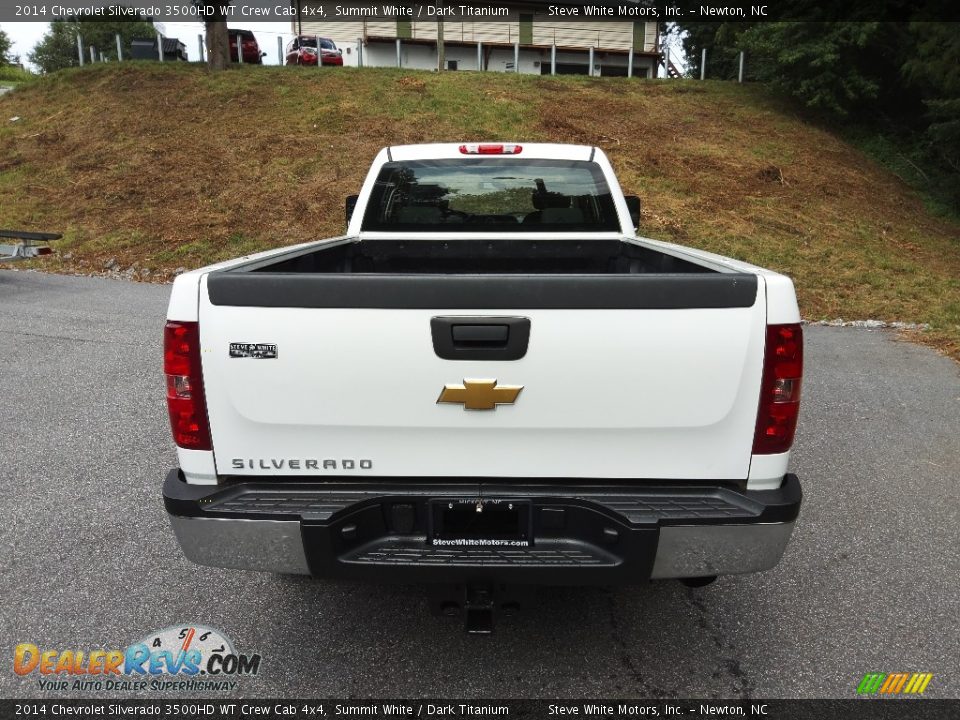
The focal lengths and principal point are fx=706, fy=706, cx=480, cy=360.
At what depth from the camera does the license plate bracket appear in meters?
2.28

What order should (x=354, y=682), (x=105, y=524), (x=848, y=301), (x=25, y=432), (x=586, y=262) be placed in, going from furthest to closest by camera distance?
(x=848, y=301) → (x=25, y=432) → (x=586, y=262) → (x=105, y=524) → (x=354, y=682)

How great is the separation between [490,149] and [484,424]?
2912mm

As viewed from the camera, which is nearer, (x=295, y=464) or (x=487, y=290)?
(x=487, y=290)

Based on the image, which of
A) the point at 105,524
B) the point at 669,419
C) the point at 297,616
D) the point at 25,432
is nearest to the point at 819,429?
the point at 669,419

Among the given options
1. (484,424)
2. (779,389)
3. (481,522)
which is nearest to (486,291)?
(484,424)

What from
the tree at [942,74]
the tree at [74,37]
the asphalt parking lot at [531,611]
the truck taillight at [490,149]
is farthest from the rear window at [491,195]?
the tree at [74,37]

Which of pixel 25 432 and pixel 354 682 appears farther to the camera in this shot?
pixel 25 432

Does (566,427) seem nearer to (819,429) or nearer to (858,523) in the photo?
(858,523)

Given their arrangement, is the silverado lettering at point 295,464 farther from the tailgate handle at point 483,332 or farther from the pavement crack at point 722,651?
the pavement crack at point 722,651

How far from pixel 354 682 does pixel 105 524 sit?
6.26 feet

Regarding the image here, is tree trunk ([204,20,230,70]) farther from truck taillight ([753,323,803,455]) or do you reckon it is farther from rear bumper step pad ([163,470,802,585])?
truck taillight ([753,323,803,455])

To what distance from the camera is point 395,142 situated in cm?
1708

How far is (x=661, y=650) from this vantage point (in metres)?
2.78

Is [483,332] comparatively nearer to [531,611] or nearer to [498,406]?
[498,406]
